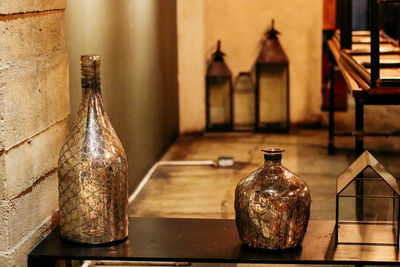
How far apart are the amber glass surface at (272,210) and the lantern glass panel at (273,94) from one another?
234 inches

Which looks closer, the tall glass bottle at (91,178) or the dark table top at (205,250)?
the dark table top at (205,250)

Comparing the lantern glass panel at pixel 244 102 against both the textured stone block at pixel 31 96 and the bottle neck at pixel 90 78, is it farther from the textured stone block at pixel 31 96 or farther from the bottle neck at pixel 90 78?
the bottle neck at pixel 90 78

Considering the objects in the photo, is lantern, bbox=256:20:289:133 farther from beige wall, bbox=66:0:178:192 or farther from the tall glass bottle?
the tall glass bottle

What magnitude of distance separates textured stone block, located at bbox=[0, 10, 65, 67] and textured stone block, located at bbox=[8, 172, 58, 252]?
383 millimetres

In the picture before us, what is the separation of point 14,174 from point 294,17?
6.27 m

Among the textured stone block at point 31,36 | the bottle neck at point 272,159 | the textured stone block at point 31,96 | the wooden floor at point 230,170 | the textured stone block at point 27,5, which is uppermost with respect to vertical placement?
the textured stone block at point 27,5

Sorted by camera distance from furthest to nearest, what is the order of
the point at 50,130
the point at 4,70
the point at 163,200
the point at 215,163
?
the point at 215,163 → the point at 163,200 → the point at 50,130 → the point at 4,70

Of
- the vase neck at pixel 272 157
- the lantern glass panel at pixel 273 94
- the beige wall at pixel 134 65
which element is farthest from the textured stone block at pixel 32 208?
the lantern glass panel at pixel 273 94

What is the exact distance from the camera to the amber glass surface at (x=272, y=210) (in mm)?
2062

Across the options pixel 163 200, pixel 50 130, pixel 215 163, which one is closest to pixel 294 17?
pixel 215 163

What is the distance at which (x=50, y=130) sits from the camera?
7.57ft

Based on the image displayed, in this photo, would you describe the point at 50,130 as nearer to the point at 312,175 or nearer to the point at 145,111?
the point at 145,111

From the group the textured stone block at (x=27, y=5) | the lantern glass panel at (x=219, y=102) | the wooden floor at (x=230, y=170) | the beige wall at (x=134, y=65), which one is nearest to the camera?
the textured stone block at (x=27, y=5)

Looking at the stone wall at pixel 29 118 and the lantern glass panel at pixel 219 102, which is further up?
the stone wall at pixel 29 118
